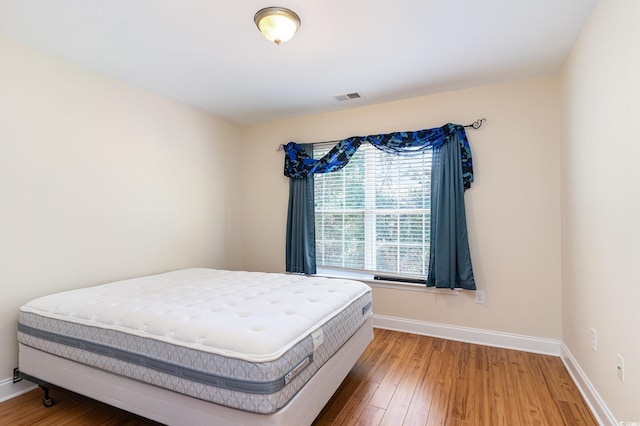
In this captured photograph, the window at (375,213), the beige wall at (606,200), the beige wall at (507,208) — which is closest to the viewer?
the beige wall at (606,200)

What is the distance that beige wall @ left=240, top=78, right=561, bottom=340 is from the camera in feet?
9.10

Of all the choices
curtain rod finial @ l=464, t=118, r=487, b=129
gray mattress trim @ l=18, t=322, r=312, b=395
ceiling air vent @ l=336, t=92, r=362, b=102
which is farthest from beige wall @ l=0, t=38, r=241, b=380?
curtain rod finial @ l=464, t=118, r=487, b=129

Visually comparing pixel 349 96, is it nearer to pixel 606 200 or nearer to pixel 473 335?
pixel 606 200

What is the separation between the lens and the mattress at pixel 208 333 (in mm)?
1391

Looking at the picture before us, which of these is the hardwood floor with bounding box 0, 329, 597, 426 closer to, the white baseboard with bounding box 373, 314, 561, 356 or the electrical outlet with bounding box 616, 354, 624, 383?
the white baseboard with bounding box 373, 314, 561, 356

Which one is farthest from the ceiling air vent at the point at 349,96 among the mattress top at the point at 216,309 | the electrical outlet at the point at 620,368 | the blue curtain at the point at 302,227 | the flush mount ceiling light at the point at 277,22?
the electrical outlet at the point at 620,368

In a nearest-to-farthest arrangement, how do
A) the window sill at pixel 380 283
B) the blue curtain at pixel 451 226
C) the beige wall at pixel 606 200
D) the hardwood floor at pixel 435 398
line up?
the beige wall at pixel 606 200 → the hardwood floor at pixel 435 398 → the blue curtain at pixel 451 226 → the window sill at pixel 380 283

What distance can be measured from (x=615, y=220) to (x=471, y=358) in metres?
1.60

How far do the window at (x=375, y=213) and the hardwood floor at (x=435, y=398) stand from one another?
1016 millimetres

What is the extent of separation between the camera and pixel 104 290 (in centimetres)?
231

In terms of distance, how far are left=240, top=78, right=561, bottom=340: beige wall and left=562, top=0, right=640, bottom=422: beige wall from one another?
320mm

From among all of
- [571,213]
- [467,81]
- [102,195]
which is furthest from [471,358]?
[102,195]

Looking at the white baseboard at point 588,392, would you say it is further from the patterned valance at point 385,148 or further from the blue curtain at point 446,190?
the patterned valance at point 385,148

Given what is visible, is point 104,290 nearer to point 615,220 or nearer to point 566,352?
point 615,220
